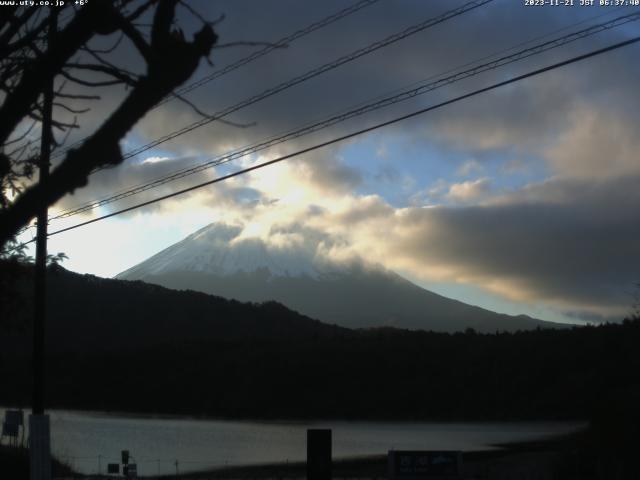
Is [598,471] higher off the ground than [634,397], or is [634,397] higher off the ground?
[634,397]

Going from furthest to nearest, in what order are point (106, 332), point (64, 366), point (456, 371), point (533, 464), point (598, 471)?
1. point (106, 332)
2. point (64, 366)
3. point (456, 371)
4. point (533, 464)
5. point (598, 471)

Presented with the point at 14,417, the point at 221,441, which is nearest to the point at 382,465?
the point at 14,417

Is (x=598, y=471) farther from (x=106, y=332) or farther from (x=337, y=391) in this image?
(x=106, y=332)

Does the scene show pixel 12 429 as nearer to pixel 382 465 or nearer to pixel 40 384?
pixel 40 384

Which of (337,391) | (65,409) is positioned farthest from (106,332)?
(337,391)

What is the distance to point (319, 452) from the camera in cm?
1381

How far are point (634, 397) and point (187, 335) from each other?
97.3 meters

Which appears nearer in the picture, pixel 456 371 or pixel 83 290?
pixel 456 371

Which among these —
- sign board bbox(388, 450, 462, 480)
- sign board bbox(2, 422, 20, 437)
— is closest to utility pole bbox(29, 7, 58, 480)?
sign board bbox(388, 450, 462, 480)

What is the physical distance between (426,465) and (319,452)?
10.3ft

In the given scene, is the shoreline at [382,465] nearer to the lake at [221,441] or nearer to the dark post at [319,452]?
the lake at [221,441]

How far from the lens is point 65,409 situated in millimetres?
88250

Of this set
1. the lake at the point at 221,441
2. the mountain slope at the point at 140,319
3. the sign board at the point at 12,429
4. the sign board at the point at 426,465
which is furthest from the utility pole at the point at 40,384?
the mountain slope at the point at 140,319

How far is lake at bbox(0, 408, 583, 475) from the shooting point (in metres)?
37.5
